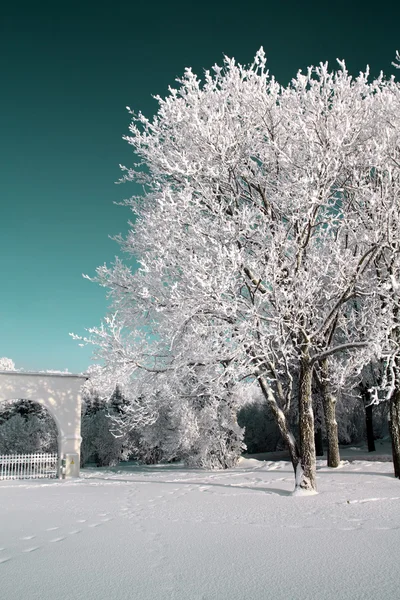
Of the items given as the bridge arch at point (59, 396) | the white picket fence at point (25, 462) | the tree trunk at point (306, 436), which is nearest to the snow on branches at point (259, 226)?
the tree trunk at point (306, 436)

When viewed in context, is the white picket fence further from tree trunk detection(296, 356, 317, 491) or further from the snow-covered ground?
tree trunk detection(296, 356, 317, 491)

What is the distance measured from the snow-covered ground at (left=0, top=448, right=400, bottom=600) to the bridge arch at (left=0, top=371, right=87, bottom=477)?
800 cm

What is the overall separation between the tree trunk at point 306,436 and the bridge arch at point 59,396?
10636 mm

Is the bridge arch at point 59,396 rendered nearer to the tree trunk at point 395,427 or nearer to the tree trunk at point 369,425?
the tree trunk at point 395,427

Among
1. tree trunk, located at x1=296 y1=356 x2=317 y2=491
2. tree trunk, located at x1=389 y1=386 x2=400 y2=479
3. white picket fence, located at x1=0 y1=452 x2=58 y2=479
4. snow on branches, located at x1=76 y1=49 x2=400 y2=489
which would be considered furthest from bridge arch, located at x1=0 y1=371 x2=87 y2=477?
tree trunk, located at x1=389 y1=386 x2=400 y2=479

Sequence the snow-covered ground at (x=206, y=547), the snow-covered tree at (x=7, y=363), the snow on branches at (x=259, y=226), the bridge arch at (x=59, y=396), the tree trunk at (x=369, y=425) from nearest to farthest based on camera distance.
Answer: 1. the snow-covered ground at (x=206, y=547)
2. the snow on branches at (x=259, y=226)
3. the bridge arch at (x=59, y=396)
4. the tree trunk at (x=369, y=425)
5. the snow-covered tree at (x=7, y=363)

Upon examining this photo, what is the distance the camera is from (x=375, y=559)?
4719 mm

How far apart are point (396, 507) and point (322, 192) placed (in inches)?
241

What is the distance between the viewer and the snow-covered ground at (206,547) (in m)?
4.07

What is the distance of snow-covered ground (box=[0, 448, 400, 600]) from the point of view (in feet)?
13.3

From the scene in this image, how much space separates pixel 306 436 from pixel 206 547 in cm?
478

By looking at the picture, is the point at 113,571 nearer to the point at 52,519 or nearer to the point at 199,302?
the point at 52,519

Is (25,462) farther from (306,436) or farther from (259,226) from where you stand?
(259,226)

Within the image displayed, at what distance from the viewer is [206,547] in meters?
5.42
